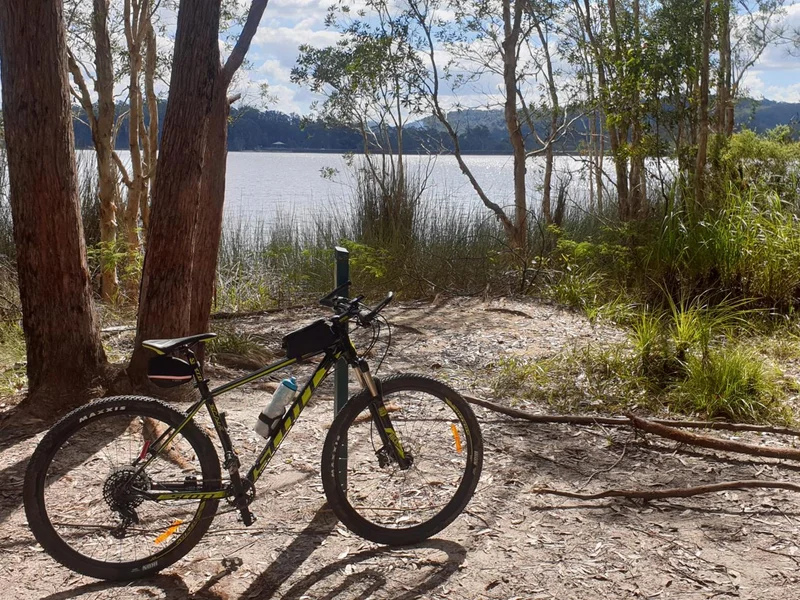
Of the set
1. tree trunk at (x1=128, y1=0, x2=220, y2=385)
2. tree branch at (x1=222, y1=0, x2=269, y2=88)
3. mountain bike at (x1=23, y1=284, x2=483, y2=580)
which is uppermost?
tree branch at (x1=222, y1=0, x2=269, y2=88)

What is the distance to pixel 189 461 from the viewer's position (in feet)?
9.96

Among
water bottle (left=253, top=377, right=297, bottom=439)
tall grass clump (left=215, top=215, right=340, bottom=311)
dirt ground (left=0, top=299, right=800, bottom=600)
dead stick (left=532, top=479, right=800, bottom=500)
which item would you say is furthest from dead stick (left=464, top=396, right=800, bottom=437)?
tall grass clump (left=215, top=215, right=340, bottom=311)

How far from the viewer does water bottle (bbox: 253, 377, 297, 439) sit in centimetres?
283

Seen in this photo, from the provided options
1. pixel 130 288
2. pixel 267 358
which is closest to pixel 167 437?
pixel 267 358

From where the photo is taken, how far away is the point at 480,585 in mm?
2836

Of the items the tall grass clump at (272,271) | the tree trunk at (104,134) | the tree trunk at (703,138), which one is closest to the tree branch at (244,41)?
the tall grass clump at (272,271)

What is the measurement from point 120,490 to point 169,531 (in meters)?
0.24

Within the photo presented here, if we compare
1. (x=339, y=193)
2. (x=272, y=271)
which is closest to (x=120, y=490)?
(x=272, y=271)

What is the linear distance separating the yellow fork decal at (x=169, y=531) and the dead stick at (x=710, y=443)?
2380mm

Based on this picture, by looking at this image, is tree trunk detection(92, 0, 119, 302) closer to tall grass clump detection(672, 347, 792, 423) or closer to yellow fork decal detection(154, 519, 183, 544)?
tall grass clump detection(672, 347, 792, 423)

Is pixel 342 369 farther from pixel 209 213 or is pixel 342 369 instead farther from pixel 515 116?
pixel 515 116

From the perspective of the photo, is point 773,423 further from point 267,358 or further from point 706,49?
point 706,49

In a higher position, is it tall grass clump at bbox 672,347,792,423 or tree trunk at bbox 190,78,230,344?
tree trunk at bbox 190,78,230,344

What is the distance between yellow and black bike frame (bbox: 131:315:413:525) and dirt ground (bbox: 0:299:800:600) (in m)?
0.31
